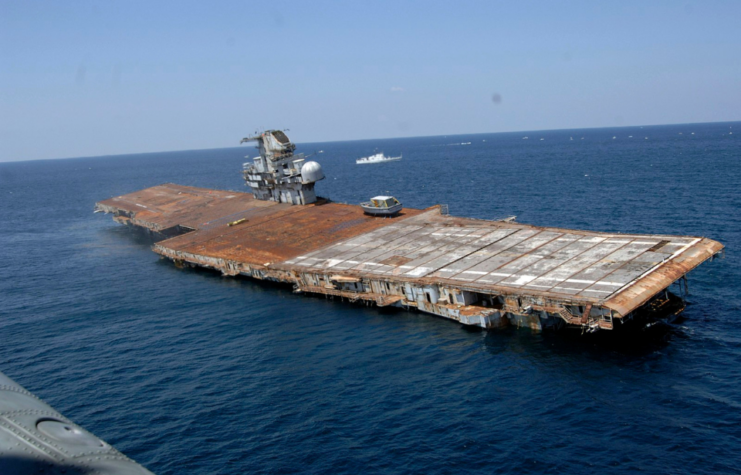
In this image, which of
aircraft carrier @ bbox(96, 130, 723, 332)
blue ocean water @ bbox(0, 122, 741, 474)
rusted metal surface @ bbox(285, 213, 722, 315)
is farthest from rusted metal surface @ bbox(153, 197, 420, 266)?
rusted metal surface @ bbox(285, 213, 722, 315)

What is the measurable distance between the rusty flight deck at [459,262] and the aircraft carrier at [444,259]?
0.11m

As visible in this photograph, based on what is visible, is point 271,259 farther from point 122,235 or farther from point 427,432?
point 122,235

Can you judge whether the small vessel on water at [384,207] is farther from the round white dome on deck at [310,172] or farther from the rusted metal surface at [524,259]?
the round white dome on deck at [310,172]

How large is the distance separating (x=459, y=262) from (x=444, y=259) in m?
2.13

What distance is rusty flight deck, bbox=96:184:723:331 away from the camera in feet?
143

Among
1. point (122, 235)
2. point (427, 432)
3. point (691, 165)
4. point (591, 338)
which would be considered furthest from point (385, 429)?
point (691, 165)

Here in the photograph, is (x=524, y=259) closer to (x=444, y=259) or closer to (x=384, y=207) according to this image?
(x=444, y=259)

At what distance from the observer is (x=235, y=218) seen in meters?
92.3

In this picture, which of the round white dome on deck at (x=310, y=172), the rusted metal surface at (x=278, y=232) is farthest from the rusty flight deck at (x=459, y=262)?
the round white dome on deck at (x=310, y=172)

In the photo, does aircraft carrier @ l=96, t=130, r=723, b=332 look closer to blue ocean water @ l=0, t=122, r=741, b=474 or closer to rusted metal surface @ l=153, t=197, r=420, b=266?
rusted metal surface @ l=153, t=197, r=420, b=266

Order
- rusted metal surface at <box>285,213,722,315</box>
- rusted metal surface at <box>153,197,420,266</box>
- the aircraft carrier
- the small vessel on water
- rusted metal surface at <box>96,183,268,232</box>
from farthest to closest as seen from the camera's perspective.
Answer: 1. rusted metal surface at <box>96,183,268,232</box>
2. the small vessel on water
3. rusted metal surface at <box>153,197,420,266</box>
4. the aircraft carrier
5. rusted metal surface at <box>285,213,722,315</box>

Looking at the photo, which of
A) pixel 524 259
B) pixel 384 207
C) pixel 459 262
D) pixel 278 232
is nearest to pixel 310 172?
pixel 278 232

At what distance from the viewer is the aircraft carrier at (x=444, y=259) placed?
44.0 metres

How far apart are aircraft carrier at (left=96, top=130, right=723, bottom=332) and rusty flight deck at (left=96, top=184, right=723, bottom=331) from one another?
11 centimetres
